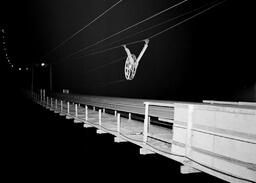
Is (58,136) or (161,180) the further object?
(58,136)

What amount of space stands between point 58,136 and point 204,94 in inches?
2450

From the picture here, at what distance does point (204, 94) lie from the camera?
7519 centimetres

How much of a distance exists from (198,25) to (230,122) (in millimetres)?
67182

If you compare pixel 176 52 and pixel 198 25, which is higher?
pixel 198 25

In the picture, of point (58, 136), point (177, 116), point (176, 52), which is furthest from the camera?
point (176, 52)

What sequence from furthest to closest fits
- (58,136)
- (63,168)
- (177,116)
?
(58,136)
(63,168)
(177,116)

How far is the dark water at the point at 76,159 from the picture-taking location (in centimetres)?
→ 1149

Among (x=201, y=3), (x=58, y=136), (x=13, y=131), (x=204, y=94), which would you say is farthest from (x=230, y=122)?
(x=204, y=94)

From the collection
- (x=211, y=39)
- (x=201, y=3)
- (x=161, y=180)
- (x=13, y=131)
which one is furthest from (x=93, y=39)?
(x=161, y=180)

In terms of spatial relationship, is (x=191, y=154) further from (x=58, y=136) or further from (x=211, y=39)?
(x=211, y=39)

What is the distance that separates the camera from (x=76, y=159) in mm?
15031

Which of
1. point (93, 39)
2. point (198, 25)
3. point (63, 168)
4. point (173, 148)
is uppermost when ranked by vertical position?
point (198, 25)

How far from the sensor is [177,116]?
7.23m

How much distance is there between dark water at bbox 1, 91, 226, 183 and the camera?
37.7 feet
